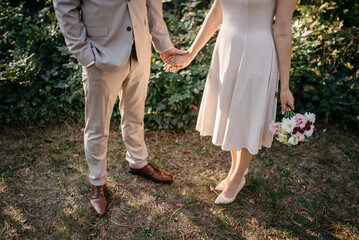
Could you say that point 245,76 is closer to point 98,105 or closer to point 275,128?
point 275,128

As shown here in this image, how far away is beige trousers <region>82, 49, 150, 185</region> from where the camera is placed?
224 cm

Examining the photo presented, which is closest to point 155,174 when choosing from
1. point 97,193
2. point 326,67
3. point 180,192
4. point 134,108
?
point 180,192

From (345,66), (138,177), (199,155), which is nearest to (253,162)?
(199,155)

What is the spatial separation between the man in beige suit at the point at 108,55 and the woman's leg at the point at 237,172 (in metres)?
0.98

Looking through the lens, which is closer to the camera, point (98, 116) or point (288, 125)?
point (288, 125)

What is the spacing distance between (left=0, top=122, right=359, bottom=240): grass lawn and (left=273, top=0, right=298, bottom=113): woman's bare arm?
113 cm

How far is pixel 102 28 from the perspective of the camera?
2086mm

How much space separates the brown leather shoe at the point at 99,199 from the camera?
2616 mm

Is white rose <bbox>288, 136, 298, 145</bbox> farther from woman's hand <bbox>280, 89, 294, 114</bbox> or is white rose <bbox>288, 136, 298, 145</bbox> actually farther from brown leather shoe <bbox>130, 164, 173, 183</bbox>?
brown leather shoe <bbox>130, 164, 173, 183</bbox>

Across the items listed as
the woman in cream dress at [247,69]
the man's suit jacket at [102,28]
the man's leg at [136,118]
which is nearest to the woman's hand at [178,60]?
the woman in cream dress at [247,69]

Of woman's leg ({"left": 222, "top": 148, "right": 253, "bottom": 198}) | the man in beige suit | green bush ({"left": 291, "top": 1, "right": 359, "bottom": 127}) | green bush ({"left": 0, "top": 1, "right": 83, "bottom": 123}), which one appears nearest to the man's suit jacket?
the man in beige suit

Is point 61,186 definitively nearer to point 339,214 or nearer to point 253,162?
point 253,162

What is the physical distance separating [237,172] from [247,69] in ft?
3.35

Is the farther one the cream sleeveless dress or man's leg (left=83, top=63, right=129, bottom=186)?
man's leg (left=83, top=63, right=129, bottom=186)
